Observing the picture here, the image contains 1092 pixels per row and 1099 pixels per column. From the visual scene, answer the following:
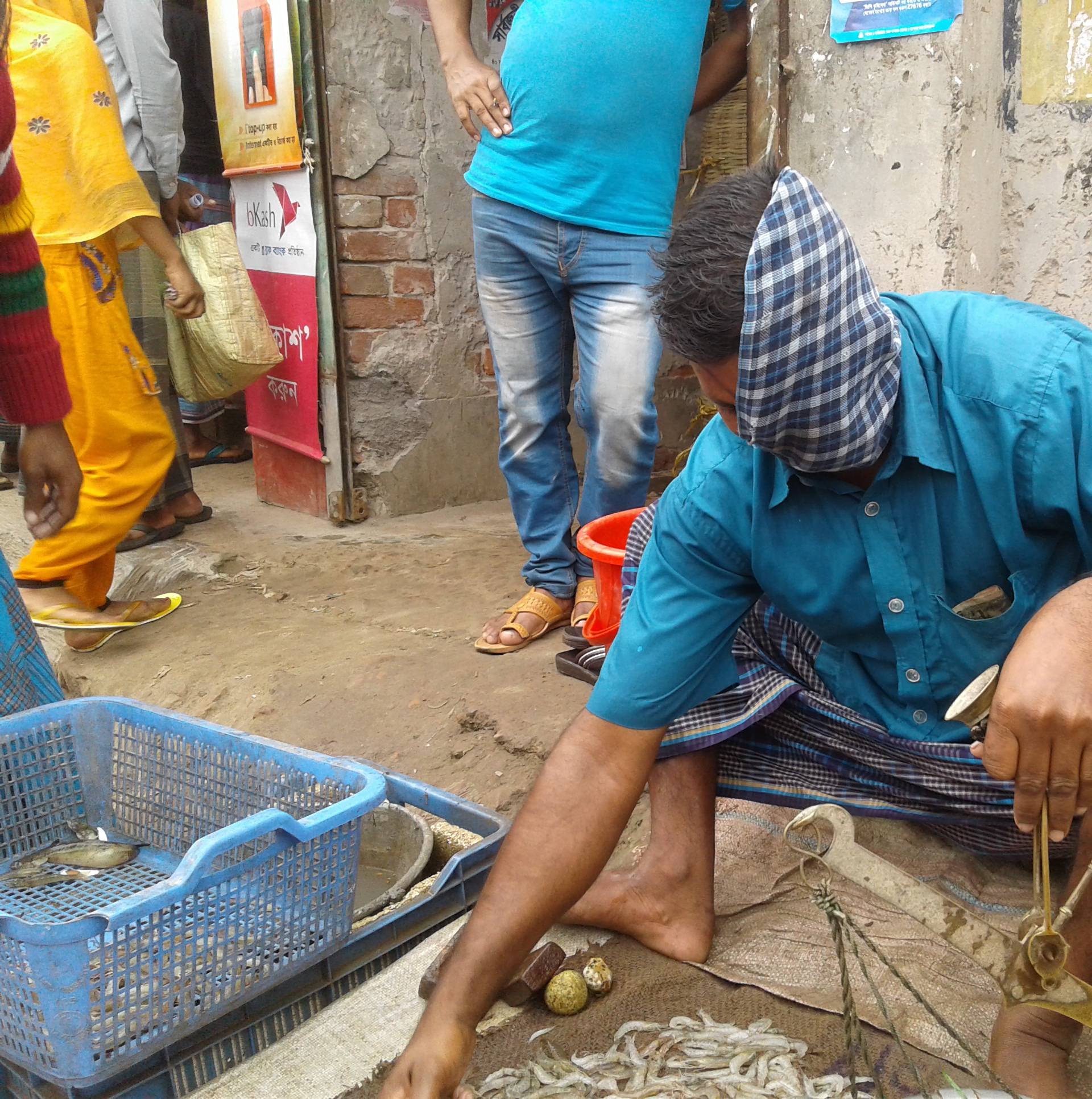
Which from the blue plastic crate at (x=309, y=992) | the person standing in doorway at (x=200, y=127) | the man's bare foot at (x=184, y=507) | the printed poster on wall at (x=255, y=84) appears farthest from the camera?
the person standing in doorway at (x=200, y=127)

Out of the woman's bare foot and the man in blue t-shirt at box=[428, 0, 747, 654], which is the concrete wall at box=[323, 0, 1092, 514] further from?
the woman's bare foot

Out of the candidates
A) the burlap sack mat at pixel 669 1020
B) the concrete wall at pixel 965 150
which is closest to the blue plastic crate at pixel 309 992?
the burlap sack mat at pixel 669 1020

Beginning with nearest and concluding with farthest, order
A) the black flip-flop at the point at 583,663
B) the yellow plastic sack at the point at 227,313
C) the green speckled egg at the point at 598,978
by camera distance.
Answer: the green speckled egg at the point at 598,978
the black flip-flop at the point at 583,663
the yellow plastic sack at the point at 227,313

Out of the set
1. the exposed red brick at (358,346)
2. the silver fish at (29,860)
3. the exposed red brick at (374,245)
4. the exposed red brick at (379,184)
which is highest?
the exposed red brick at (379,184)

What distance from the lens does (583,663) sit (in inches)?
130

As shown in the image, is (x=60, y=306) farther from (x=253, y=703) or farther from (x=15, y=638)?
(x=15, y=638)

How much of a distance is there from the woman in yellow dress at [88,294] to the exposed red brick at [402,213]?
95 cm

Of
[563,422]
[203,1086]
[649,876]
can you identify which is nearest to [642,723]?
[649,876]

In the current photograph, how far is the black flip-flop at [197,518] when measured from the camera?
5402 mm

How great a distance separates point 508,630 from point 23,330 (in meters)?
1.66

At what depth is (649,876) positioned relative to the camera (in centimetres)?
225

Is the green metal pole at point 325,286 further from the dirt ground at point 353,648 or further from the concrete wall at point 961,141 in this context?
the concrete wall at point 961,141

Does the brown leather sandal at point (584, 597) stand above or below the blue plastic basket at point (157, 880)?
below

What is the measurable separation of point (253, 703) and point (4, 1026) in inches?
66.8
